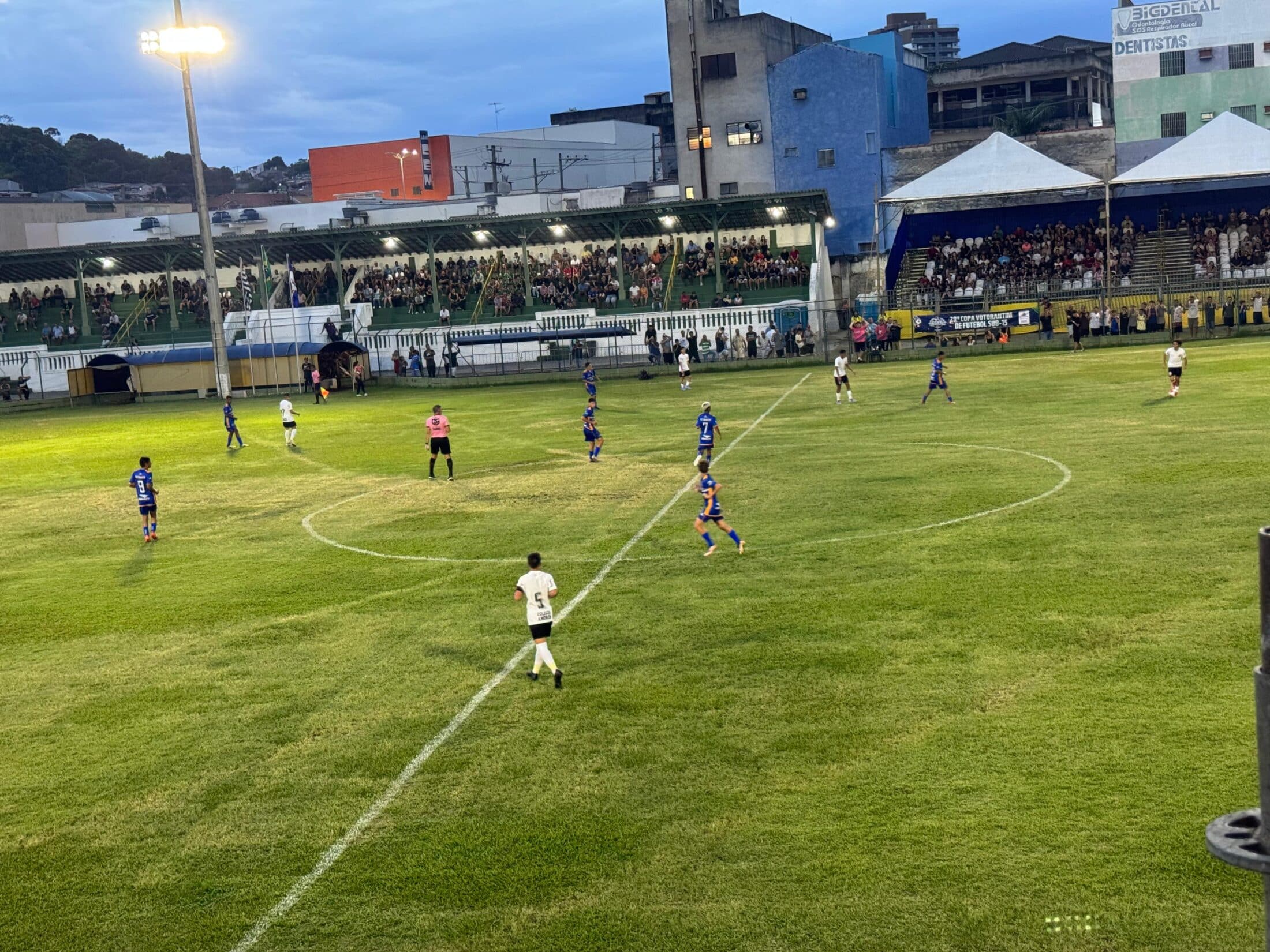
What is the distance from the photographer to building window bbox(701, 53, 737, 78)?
7244 cm

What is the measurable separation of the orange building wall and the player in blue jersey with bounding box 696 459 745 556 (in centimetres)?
8236

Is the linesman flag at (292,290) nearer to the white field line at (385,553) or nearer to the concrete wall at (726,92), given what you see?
the concrete wall at (726,92)

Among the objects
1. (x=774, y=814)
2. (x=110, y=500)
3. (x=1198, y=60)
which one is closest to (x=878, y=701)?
(x=774, y=814)

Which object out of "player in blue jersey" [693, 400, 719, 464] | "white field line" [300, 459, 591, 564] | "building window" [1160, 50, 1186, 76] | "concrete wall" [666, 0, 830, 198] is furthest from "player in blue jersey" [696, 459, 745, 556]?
"building window" [1160, 50, 1186, 76]

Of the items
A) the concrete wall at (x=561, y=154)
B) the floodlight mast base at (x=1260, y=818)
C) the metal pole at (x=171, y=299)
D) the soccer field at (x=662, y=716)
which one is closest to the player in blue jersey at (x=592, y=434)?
the soccer field at (x=662, y=716)

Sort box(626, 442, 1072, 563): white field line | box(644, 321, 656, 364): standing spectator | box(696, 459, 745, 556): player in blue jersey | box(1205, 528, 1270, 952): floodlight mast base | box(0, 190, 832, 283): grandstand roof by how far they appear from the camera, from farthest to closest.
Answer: box(0, 190, 832, 283): grandstand roof
box(644, 321, 656, 364): standing spectator
box(626, 442, 1072, 563): white field line
box(696, 459, 745, 556): player in blue jersey
box(1205, 528, 1270, 952): floodlight mast base

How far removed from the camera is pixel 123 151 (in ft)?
524

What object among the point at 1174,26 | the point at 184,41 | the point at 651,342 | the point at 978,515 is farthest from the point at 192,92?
the point at 1174,26

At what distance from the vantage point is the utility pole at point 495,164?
9069 centimetres

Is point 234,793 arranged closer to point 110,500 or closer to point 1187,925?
point 1187,925

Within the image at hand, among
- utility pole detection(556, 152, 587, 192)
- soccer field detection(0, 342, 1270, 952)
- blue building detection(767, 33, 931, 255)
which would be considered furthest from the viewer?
utility pole detection(556, 152, 587, 192)

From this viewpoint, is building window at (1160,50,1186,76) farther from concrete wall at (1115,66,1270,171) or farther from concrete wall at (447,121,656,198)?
concrete wall at (447,121,656,198)

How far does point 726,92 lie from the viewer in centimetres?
7288

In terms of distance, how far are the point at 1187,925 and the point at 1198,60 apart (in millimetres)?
66412
